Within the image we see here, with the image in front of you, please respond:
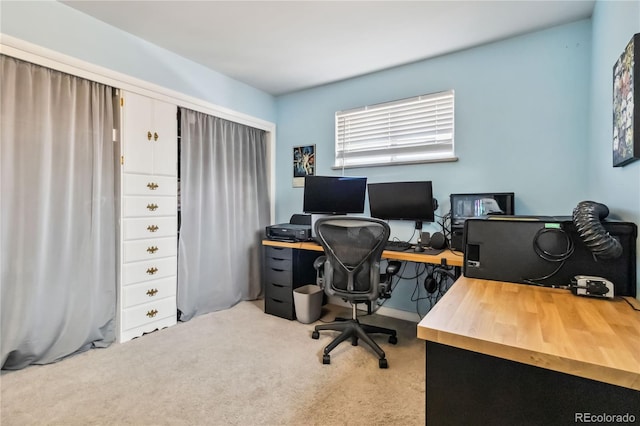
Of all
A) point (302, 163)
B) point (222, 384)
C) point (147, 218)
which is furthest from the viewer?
point (302, 163)

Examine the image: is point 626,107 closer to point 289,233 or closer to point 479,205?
point 479,205

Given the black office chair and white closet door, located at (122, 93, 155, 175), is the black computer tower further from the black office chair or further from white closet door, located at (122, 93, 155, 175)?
white closet door, located at (122, 93, 155, 175)

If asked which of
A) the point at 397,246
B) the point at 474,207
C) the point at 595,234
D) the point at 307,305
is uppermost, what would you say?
the point at 474,207

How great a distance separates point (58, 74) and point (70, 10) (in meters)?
0.46

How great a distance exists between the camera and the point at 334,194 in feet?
9.73

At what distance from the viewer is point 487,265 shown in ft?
4.93

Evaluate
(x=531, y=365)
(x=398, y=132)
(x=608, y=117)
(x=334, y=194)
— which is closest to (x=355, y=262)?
(x=334, y=194)

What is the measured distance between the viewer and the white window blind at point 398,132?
2.75 m

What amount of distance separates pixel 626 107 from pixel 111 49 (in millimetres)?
3155

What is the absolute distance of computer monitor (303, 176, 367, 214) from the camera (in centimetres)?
292

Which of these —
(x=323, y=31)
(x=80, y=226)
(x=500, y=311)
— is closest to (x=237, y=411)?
(x=500, y=311)

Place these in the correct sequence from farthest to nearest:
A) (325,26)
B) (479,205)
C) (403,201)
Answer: (403,201) < (479,205) < (325,26)

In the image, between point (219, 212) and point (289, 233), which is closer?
point (289, 233)

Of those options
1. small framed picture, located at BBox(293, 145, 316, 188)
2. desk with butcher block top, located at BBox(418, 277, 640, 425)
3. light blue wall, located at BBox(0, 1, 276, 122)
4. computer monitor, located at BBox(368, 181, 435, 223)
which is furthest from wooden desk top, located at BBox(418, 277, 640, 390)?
light blue wall, located at BBox(0, 1, 276, 122)
